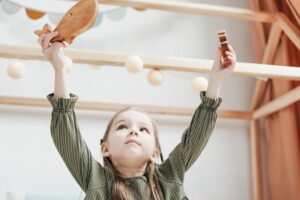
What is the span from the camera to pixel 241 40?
5.60ft

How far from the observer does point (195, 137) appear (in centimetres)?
84

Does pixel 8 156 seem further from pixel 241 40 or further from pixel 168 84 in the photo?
pixel 241 40

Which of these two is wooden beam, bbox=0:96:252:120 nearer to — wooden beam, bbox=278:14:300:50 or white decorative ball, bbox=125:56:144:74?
wooden beam, bbox=278:14:300:50

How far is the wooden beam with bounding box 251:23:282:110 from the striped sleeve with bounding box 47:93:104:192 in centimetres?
89

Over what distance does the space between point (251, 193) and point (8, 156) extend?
90cm

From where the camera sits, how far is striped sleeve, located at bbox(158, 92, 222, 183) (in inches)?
32.7

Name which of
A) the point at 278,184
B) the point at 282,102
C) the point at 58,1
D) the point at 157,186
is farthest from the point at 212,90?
the point at 58,1

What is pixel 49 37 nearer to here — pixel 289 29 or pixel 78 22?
pixel 78 22

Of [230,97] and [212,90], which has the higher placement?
[230,97]

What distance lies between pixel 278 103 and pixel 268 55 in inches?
8.4

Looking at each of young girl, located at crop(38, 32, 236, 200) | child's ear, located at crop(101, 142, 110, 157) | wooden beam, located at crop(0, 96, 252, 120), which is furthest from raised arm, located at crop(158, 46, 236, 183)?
wooden beam, located at crop(0, 96, 252, 120)

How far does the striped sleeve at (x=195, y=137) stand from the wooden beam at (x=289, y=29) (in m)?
0.60

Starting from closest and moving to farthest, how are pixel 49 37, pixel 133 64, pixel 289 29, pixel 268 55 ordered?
pixel 49 37
pixel 133 64
pixel 289 29
pixel 268 55

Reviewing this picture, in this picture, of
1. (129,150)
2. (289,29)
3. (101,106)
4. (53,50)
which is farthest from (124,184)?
(289,29)
